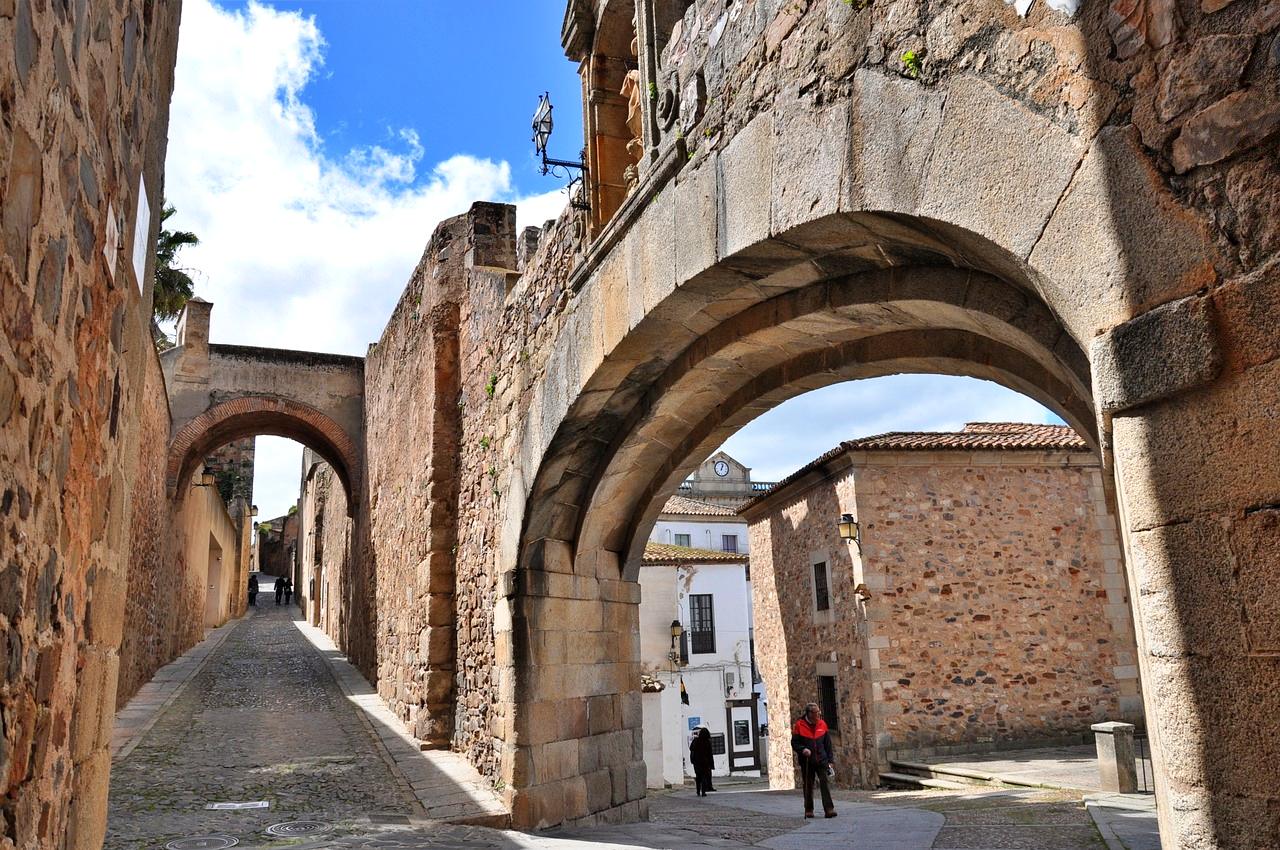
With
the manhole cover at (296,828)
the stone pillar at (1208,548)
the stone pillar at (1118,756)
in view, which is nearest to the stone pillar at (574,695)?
the manhole cover at (296,828)

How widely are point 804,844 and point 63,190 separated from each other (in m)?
6.66

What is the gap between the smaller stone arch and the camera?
1545cm

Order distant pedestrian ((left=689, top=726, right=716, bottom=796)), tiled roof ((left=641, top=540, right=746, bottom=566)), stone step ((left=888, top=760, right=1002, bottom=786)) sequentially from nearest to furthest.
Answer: stone step ((left=888, top=760, right=1002, bottom=786)) → distant pedestrian ((left=689, top=726, right=716, bottom=796)) → tiled roof ((left=641, top=540, right=746, bottom=566))

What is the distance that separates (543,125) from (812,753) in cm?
659

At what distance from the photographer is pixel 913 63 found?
10.6 feet

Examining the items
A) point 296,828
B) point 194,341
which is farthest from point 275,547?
point 296,828

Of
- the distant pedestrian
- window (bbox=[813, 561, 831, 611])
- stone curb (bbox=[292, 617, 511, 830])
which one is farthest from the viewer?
window (bbox=[813, 561, 831, 611])

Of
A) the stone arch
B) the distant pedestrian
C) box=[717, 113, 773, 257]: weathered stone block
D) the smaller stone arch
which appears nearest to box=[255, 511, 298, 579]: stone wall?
the smaller stone arch

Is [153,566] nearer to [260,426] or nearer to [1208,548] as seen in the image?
[260,426]

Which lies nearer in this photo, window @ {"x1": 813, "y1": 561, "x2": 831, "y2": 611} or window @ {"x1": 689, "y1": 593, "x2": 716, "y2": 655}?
window @ {"x1": 813, "y1": 561, "x2": 831, "y2": 611}

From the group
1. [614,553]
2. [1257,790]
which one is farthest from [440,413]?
[1257,790]

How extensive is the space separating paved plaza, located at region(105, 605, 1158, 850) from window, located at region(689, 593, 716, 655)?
1244 centimetres

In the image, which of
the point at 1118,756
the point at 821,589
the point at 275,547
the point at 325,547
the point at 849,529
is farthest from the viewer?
the point at 275,547

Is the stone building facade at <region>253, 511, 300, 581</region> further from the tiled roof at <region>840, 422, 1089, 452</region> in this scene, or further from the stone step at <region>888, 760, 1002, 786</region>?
the stone step at <region>888, 760, 1002, 786</region>
